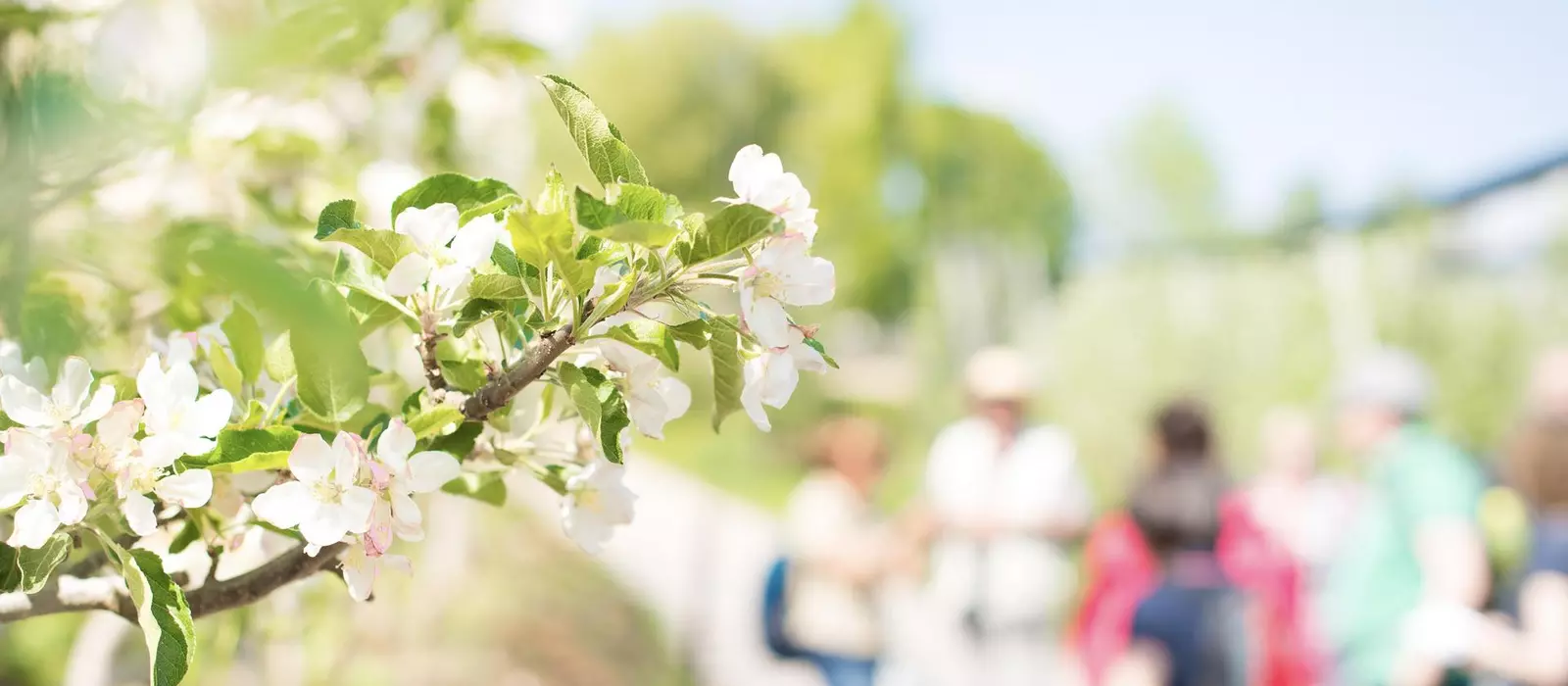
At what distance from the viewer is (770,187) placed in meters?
0.67

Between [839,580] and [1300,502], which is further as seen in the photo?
[1300,502]

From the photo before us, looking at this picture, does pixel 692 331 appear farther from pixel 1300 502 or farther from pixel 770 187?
pixel 1300 502

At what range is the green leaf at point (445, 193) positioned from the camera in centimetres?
70

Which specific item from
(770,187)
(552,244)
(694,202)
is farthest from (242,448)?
(694,202)

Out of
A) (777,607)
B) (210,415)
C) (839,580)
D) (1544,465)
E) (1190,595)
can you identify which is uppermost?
(1544,465)

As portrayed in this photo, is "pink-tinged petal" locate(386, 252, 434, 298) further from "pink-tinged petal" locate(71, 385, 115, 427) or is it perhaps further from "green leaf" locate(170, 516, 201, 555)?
"green leaf" locate(170, 516, 201, 555)

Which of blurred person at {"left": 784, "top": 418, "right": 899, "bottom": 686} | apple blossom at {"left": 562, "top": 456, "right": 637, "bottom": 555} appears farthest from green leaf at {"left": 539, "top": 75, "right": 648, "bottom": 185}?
blurred person at {"left": 784, "top": 418, "right": 899, "bottom": 686}

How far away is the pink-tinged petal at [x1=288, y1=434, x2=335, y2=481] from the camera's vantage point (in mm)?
651

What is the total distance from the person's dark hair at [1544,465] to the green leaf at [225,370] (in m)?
3.43

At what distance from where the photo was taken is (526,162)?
550 centimetres

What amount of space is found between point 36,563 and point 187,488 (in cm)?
10

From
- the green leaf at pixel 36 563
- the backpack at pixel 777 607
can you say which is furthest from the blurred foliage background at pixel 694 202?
the backpack at pixel 777 607

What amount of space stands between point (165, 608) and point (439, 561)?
433 centimetres

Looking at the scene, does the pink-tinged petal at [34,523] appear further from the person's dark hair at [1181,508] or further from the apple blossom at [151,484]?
the person's dark hair at [1181,508]
